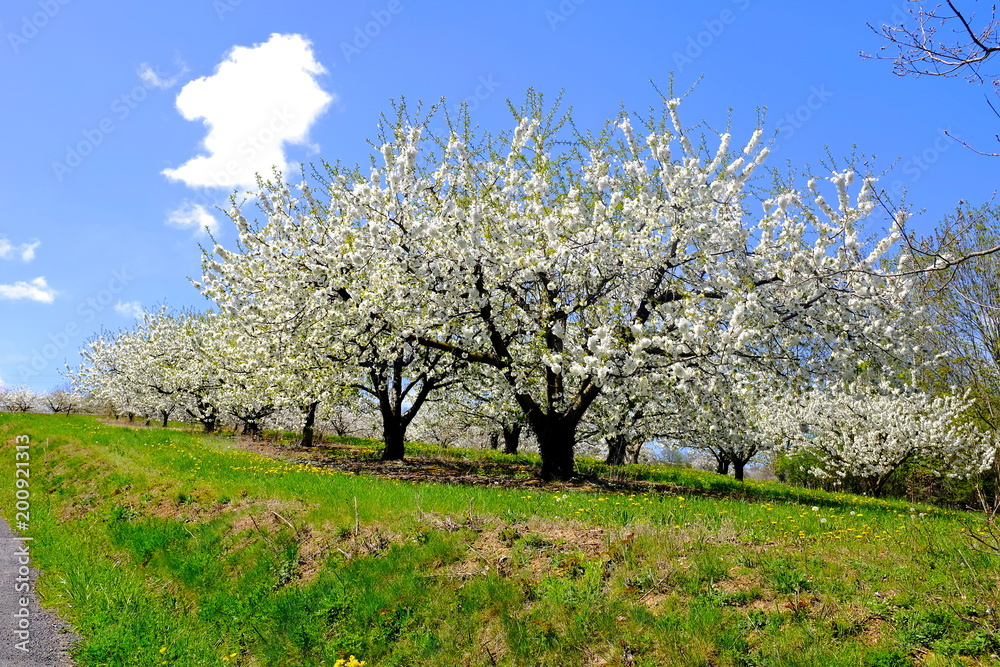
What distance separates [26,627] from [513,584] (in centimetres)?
600

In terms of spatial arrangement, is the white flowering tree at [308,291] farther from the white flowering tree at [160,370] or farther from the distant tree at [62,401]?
the distant tree at [62,401]

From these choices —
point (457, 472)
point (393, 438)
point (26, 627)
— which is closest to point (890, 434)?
point (457, 472)

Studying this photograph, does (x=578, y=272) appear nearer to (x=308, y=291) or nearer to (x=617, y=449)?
(x=308, y=291)

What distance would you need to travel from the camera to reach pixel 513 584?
6816 millimetres

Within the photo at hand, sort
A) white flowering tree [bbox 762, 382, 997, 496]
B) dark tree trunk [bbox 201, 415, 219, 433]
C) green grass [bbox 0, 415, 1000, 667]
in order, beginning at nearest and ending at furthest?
green grass [bbox 0, 415, 1000, 667] < white flowering tree [bbox 762, 382, 997, 496] < dark tree trunk [bbox 201, 415, 219, 433]

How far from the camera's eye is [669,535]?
7.46 meters

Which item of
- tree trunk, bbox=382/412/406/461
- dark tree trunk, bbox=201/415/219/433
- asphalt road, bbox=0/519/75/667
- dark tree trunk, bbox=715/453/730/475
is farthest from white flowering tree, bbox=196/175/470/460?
dark tree trunk, bbox=715/453/730/475

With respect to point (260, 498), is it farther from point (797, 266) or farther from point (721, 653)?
point (797, 266)

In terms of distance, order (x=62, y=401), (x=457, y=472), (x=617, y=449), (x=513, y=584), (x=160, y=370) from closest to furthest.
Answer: (x=513, y=584) → (x=457, y=472) → (x=617, y=449) → (x=160, y=370) → (x=62, y=401)

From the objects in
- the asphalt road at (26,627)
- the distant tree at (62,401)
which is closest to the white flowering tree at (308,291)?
the asphalt road at (26,627)

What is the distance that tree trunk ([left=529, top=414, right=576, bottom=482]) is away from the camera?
15.9 metres

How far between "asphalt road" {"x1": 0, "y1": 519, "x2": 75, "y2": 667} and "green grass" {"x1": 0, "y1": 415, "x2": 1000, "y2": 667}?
258 mm

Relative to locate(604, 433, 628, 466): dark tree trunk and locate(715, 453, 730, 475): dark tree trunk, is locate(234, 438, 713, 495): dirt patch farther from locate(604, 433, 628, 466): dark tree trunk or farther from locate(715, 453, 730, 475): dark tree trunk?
locate(715, 453, 730, 475): dark tree trunk

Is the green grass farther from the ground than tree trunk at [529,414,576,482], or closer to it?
closer to it
